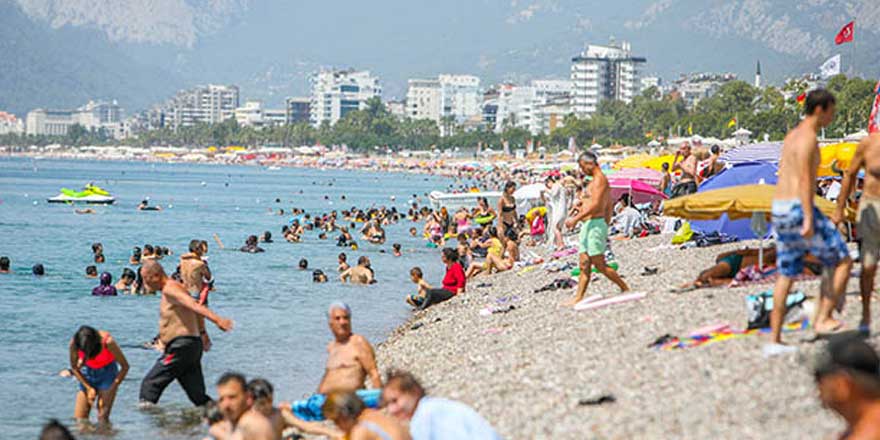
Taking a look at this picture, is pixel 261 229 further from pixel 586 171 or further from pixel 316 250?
pixel 586 171

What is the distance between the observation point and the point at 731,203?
1332cm

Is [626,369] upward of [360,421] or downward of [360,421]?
downward

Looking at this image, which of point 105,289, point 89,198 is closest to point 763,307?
point 105,289

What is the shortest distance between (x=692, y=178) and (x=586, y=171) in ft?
32.3

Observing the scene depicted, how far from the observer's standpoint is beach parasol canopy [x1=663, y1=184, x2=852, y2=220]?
43.4 ft

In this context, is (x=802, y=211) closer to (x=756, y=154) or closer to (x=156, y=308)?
(x=156, y=308)

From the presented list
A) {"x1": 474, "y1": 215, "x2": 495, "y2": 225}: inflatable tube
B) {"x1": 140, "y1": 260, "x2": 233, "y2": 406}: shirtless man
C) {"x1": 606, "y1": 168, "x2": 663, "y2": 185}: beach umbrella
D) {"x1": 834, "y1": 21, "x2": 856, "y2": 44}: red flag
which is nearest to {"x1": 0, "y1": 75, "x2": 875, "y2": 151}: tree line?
{"x1": 834, "y1": 21, "x2": 856, "y2": 44}: red flag

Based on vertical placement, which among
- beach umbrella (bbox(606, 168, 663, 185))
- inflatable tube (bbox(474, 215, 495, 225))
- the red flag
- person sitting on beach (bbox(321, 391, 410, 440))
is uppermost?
the red flag

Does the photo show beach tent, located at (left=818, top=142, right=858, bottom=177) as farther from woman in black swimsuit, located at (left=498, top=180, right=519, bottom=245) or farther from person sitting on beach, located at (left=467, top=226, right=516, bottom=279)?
woman in black swimsuit, located at (left=498, top=180, right=519, bottom=245)

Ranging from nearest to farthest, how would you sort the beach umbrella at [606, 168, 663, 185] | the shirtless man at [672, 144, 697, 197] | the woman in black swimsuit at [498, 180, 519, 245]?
1. the shirtless man at [672, 144, 697, 197]
2. the woman in black swimsuit at [498, 180, 519, 245]
3. the beach umbrella at [606, 168, 663, 185]

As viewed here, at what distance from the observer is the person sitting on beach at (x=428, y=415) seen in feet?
22.7

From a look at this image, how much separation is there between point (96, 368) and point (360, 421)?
4.38 m

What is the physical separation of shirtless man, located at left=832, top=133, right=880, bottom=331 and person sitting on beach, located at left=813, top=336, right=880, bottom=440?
3.55m

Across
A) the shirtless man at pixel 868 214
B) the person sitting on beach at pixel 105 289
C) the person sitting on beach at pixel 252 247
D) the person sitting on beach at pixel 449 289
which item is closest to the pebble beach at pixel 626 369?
the shirtless man at pixel 868 214
